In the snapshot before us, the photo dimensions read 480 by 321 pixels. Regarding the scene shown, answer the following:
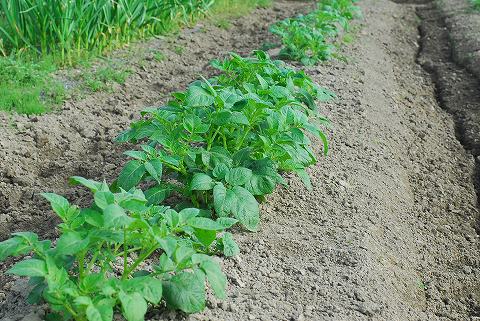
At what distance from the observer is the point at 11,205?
363 centimetres

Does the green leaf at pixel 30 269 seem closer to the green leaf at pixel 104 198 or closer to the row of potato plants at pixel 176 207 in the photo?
the row of potato plants at pixel 176 207

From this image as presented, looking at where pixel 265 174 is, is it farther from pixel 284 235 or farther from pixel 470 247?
pixel 470 247

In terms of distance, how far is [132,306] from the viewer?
1.96m

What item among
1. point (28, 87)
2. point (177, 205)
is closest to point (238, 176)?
point (177, 205)

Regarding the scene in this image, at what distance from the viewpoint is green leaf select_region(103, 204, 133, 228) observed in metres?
2.01

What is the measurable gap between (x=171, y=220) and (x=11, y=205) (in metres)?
1.69

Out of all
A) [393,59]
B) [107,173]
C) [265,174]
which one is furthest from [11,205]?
[393,59]

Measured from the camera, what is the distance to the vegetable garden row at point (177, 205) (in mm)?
2045

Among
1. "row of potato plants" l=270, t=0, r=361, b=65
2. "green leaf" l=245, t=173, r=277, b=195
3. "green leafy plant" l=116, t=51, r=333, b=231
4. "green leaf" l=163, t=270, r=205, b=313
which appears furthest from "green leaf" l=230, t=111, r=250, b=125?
"row of potato plants" l=270, t=0, r=361, b=65

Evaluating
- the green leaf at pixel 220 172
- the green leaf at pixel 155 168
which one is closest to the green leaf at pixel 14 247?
the green leaf at pixel 155 168

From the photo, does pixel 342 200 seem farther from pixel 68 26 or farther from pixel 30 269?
pixel 68 26

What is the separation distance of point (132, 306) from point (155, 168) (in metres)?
0.88

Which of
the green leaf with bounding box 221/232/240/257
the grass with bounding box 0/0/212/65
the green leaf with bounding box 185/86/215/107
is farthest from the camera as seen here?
the grass with bounding box 0/0/212/65

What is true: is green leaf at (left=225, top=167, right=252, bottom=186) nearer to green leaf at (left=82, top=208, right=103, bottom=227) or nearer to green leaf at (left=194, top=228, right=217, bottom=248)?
green leaf at (left=194, top=228, right=217, bottom=248)
